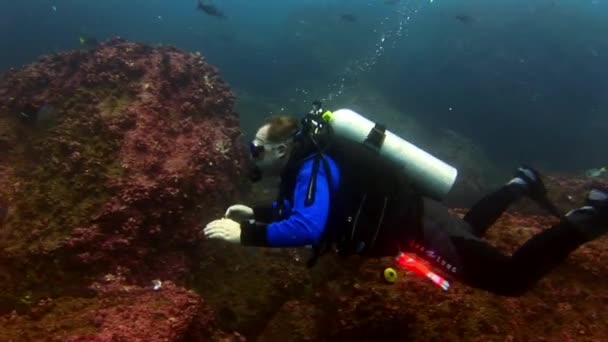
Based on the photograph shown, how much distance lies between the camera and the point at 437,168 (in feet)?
14.5

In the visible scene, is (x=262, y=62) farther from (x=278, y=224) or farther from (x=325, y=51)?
(x=278, y=224)

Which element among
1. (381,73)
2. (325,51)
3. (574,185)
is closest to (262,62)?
(325,51)


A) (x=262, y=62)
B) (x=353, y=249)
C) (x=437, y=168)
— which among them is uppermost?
(x=437, y=168)

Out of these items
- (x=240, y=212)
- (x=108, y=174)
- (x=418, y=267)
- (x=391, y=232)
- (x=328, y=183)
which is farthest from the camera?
(x=108, y=174)

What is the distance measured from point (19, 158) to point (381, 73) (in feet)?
85.8

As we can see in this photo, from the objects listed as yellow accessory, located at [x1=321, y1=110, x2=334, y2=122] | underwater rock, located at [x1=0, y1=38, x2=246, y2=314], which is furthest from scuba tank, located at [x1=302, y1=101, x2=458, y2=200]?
underwater rock, located at [x1=0, y1=38, x2=246, y2=314]

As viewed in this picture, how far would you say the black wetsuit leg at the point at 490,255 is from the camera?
414 centimetres

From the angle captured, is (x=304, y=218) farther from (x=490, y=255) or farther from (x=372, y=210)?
(x=490, y=255)

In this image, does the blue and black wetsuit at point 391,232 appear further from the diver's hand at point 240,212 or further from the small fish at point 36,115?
the small fish at point 36,115

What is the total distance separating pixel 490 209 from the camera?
5.29 metres

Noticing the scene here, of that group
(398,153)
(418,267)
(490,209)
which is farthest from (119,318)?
(490,209)

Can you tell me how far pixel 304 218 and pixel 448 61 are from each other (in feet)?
87.8

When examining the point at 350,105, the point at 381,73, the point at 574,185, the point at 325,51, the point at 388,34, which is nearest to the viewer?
the point at 574,185

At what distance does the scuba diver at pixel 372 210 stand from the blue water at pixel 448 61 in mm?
18573
